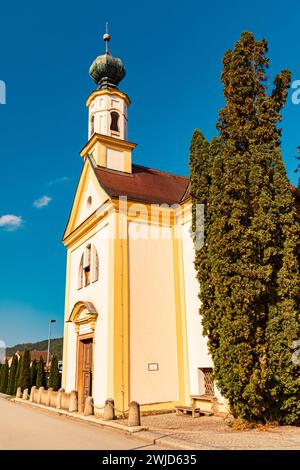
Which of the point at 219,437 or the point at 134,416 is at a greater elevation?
the point at 134,416

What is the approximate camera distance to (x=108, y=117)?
2100 centimetres

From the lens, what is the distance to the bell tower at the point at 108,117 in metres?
20.0

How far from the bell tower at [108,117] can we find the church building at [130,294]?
0.08 meters

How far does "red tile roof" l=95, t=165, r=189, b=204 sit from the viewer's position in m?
17.4

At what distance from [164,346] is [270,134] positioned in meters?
8.63

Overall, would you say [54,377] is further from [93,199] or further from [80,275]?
[93,199]

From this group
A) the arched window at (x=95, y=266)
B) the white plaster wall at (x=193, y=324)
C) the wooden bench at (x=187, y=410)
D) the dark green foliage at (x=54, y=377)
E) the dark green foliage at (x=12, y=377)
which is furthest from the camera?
the dark green foliage at (x=12, y=377)

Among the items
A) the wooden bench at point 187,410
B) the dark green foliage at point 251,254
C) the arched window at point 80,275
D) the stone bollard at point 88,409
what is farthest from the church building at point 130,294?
the dark green foliage at point 251,254

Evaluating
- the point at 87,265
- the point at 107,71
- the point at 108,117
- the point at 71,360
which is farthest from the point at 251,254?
the point at 107,71

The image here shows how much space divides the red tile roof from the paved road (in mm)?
8503

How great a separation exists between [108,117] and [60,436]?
15561 mm

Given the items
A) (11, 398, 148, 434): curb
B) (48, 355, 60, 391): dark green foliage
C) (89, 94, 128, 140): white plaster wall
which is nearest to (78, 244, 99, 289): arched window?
(11, 398, 148, 434): curb

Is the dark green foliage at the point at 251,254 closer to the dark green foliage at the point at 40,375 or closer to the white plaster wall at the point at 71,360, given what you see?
the white plaster wall at the point at 71,360
